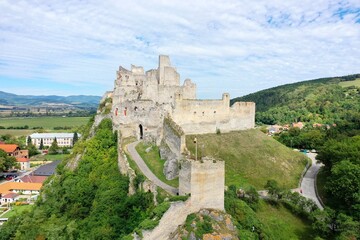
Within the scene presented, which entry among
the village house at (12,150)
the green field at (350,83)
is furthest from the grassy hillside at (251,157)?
the green field at (350,83)

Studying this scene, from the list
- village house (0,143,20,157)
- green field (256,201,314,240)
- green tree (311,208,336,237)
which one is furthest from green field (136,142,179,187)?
village house (0,143,20,157)

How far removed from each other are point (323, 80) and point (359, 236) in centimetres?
18212

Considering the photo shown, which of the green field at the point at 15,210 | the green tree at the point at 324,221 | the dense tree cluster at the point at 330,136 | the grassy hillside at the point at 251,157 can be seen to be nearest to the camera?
the green tree at the point at 324,221

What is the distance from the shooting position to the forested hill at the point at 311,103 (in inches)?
4845

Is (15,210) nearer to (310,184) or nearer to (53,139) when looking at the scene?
(310,184)

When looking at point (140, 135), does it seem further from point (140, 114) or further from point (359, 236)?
point (359, 236)

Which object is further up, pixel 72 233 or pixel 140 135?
pixel 140 135

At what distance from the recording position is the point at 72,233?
33.0 m

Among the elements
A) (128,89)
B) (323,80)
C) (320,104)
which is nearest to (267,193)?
(128,89)

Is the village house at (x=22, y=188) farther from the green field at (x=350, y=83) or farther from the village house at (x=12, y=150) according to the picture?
the green field at (x=350, y=83)

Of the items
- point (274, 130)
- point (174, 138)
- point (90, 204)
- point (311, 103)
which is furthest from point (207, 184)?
point (311, 103)

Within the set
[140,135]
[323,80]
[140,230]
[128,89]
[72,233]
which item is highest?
[323,80]

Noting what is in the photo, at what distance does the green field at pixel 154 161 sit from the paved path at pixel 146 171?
441 mm

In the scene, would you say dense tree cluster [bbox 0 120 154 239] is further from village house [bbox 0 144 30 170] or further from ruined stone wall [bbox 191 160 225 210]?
village house [bbox 0 144 30 170]
